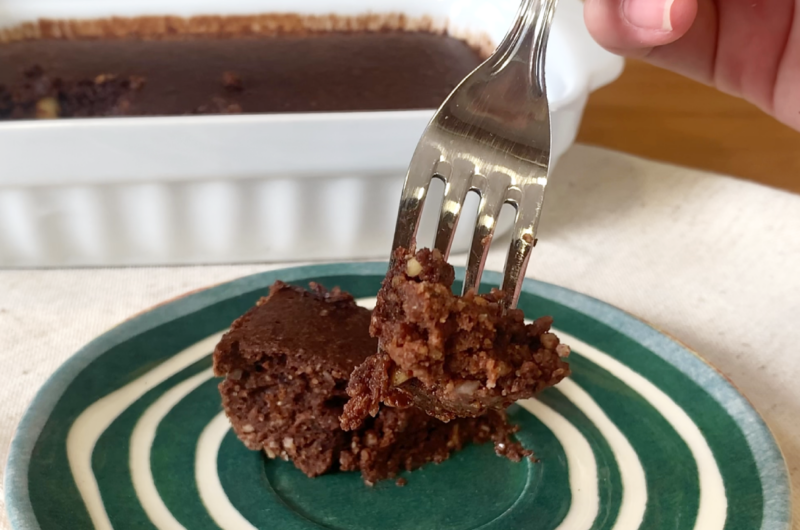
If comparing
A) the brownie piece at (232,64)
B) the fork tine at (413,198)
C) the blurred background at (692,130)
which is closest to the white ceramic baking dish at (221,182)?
the brownie piece at (232,64)

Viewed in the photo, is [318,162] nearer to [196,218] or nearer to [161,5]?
[196,218]

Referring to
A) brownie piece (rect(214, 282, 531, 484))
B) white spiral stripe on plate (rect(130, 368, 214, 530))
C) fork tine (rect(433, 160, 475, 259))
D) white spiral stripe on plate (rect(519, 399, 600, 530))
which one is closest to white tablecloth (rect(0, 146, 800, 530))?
white spiral stripe on plate (rect(130, 368, 214, 530))

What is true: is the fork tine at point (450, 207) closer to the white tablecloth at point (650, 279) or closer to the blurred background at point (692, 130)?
the white tablecloth at point (650, 279)

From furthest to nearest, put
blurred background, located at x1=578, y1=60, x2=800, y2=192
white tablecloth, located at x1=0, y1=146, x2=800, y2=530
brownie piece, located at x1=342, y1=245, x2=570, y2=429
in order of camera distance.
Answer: blurred background, located at x1=578, y1=60, x2=800, y2=192, white tablecloth, located at x1=0, y1=146, x2=800, y2=530, brownie piece, located at x1=342, y1=245, x2=570, y2=429

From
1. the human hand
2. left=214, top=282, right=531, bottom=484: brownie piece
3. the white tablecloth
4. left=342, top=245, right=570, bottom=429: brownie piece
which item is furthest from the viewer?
the human hand

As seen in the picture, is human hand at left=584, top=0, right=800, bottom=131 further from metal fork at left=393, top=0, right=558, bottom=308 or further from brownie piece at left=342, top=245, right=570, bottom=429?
brownie piece at left=342, top=245, right=570, bottom=429
